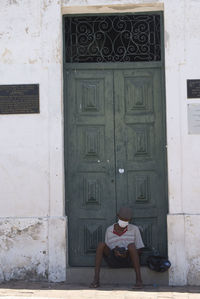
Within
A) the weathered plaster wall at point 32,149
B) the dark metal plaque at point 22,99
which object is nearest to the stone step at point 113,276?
the weathered plaster wall at point 32,149

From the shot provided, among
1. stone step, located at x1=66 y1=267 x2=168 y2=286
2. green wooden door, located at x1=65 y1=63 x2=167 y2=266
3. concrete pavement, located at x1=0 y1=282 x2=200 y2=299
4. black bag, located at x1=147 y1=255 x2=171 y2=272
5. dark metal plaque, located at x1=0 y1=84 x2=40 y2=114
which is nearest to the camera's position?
concrete pavement, located at x1=0 y1=282 x2=200 y2=299

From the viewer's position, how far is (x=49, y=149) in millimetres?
6855

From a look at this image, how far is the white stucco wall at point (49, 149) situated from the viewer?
6.72 metres

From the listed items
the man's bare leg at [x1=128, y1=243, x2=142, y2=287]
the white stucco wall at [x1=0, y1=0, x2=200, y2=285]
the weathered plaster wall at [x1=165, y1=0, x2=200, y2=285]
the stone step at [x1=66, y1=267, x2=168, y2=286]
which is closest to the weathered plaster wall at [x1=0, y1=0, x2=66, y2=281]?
the white stucco wall at [x1=0, y1=0, x2=200, y2=285]

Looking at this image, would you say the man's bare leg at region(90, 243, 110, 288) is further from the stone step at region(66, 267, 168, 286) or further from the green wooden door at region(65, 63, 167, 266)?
the green wooden door at region(65, 63, 167, 266)

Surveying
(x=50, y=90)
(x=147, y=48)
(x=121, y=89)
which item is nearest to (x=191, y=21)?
(x=147, y=48)

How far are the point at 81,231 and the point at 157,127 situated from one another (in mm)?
1703

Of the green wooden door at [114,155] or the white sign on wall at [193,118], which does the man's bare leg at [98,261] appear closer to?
the green wooden door at [114,155]

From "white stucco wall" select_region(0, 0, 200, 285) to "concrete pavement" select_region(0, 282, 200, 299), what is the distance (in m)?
0.19

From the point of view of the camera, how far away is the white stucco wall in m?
6.72

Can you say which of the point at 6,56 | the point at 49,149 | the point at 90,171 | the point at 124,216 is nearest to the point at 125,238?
the point at 124,216

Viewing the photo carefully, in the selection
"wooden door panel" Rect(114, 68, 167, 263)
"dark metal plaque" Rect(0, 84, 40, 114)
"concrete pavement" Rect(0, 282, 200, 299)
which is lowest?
"concrete pavement" Rect(0, 282, 200, 299)

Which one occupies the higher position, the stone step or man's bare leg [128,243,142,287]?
man's bare leg [128,243,142,287]

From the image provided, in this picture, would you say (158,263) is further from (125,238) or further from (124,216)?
(124,216)
